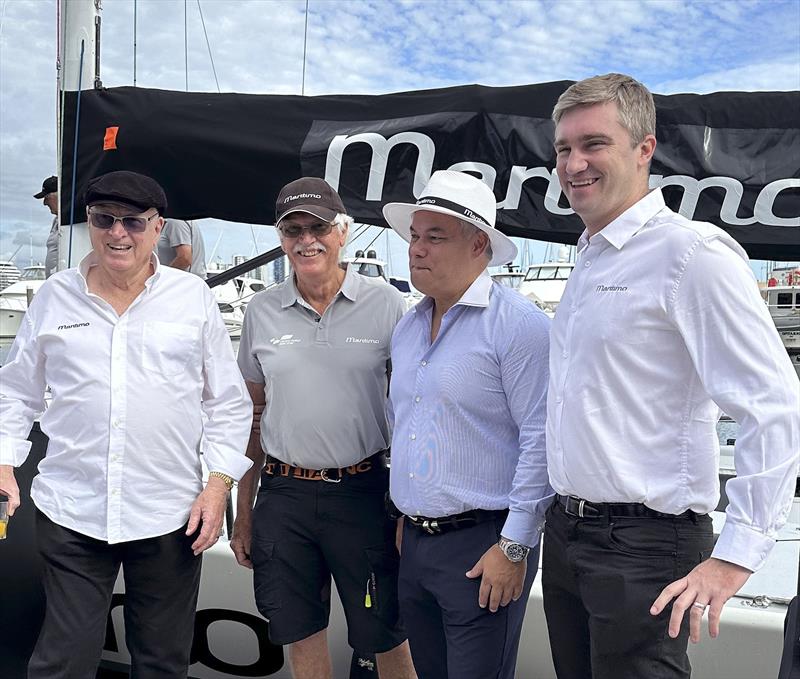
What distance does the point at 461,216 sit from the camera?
2.11 m

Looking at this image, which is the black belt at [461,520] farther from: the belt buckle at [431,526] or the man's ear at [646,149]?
the man's ear at [646,149]

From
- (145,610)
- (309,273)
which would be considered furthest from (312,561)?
(309,273)

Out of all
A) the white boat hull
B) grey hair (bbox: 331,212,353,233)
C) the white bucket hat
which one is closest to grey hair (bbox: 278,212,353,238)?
grey hair (bbox: 331,212,353,233)

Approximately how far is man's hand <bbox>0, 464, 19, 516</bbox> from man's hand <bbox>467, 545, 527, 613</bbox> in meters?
1.39

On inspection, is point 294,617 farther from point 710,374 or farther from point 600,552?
point 710,374

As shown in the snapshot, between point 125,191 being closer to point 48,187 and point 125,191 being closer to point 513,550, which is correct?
point 513,550

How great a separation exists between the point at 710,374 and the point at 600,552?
45cm

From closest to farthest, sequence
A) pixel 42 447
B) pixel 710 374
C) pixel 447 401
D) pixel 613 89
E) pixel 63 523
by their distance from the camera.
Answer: pixel 710 374, pixel 613 89, pixel 447 401, pixel 63 523, pixel 42 447

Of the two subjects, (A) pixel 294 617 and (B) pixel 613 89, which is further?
(A) pixel 294 617

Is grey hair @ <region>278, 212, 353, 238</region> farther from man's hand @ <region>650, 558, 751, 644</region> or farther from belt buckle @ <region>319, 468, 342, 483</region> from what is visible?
man's hand @ <region>650, 558, 751, 644</region>

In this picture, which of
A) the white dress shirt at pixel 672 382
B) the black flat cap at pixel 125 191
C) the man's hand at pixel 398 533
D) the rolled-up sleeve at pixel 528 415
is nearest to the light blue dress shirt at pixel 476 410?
the rolled-up sleeve at pixel 528 415

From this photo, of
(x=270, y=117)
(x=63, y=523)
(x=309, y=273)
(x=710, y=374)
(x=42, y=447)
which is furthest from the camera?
(x=42, y=447)

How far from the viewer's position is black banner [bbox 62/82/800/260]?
2.27 meters

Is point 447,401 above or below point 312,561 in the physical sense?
above
